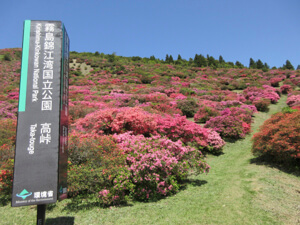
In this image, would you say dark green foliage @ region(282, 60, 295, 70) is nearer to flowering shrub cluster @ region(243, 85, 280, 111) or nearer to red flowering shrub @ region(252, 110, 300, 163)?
flowering shrub cluster @ region(243, 85, 280, 111)

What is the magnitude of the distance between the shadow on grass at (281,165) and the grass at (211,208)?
0.25 meters

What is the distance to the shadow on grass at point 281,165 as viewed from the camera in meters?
7.25

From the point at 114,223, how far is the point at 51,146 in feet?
8.22

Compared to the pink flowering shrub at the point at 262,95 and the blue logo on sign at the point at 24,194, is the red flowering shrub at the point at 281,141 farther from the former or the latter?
the pink flowering shrub at the point at 262,95

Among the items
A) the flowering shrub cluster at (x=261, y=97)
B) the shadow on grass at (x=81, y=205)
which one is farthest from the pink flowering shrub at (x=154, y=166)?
the flowering shrub cluster at (x=261, y=97)

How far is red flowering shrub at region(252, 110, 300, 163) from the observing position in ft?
23.9

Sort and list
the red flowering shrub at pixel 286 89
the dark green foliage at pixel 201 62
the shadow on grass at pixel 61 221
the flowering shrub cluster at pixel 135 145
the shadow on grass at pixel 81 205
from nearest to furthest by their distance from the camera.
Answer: the shadow on grass at pixel 61 221 → the shadow on grass at pixel 81 205 → the flowering shrub cluster at pixel 135 145 → the red flowering shrub at pixel 286 89 → the dark green foliage at pixel 201 62

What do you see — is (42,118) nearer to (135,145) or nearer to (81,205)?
(81,205)

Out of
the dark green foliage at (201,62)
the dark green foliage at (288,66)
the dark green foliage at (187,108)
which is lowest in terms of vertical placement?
the dark green foliage at (187,108)

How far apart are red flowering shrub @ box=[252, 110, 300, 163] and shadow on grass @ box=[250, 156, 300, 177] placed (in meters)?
0.16

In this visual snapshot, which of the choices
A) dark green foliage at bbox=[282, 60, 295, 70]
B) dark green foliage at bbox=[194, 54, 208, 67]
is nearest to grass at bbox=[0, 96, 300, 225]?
dark green foliage at bbox=[194, 54, 208, 67]

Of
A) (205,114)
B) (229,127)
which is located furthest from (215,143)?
(205,114)

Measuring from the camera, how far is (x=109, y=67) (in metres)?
47.4

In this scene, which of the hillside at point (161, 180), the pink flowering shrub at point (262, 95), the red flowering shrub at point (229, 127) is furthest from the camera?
the pink flowering shrub at point (262, 95)
